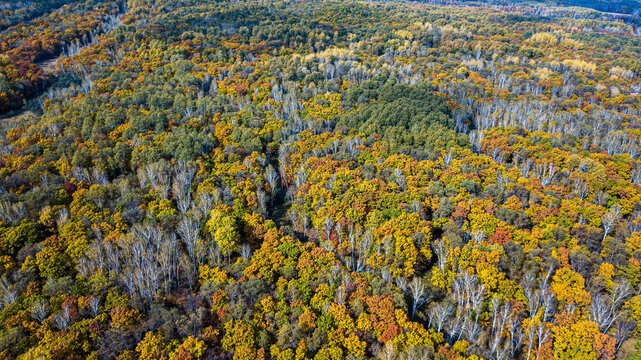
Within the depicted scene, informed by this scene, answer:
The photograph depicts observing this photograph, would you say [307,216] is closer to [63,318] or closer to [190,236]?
[190,236]

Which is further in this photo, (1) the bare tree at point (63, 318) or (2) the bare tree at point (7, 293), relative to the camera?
(2) the bare tree at point (7, 293)

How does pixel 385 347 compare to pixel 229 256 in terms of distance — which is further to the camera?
pixel 229 256

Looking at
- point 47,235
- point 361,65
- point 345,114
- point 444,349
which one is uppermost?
point 361,65

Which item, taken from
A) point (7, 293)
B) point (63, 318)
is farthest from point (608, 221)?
point (7, 293)

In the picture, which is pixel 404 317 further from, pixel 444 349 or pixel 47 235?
pixel 47 235

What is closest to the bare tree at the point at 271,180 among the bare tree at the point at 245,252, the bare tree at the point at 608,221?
the bare tree at the point at 245,252

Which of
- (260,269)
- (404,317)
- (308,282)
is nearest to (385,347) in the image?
(404,317)

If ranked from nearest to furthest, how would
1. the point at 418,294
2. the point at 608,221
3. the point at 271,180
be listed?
the point at 418,294 → the point at 608,221 → the point at 271,180

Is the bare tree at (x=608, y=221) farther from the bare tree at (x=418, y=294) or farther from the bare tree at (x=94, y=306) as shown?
the bare tree at (x=94, y=306)
